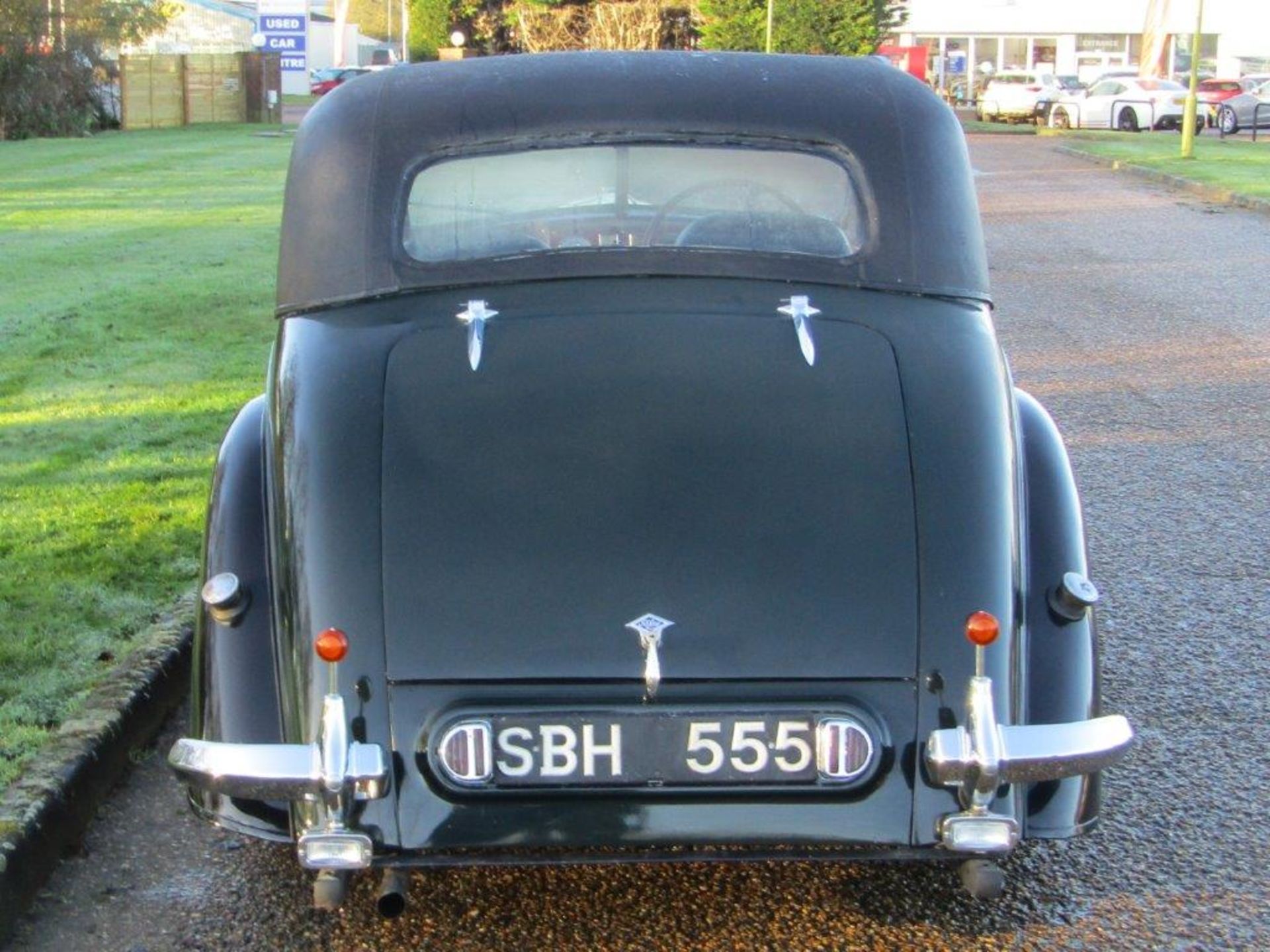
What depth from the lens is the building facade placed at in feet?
228

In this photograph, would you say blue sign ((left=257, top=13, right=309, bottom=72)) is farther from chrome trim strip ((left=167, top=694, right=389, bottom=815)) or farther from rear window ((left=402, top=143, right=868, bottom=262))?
chrome trim strip ((left=167, top=694, right=389, bottom=815))

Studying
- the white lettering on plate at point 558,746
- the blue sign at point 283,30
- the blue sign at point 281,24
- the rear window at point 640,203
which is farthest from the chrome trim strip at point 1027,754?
the blue sign at point 281,24

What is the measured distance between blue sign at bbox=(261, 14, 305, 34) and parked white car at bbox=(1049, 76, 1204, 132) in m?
19.1

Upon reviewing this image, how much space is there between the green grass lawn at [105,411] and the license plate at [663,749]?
1.46 meters

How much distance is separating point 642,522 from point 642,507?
1.3 inches

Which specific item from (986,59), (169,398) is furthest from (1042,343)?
(986,59)

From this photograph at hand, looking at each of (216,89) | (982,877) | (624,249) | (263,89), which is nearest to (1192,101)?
(263,89)

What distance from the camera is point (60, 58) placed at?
35719 mm

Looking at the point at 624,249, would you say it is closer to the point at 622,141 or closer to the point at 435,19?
the point at 622,141

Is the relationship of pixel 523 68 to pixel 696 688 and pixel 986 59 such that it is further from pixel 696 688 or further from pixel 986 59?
pixel 986 59

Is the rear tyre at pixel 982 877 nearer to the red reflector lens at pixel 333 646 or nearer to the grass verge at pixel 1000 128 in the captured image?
the red reflector lens at pixel 333 646

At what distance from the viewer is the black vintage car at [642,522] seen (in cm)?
305

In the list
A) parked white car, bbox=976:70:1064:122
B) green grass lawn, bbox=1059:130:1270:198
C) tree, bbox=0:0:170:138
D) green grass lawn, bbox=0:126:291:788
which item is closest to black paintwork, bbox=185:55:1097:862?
green grass lawn, bbox=0:126:291:788

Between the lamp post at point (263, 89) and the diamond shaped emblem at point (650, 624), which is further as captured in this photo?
the lamp post at point (263, 89)
